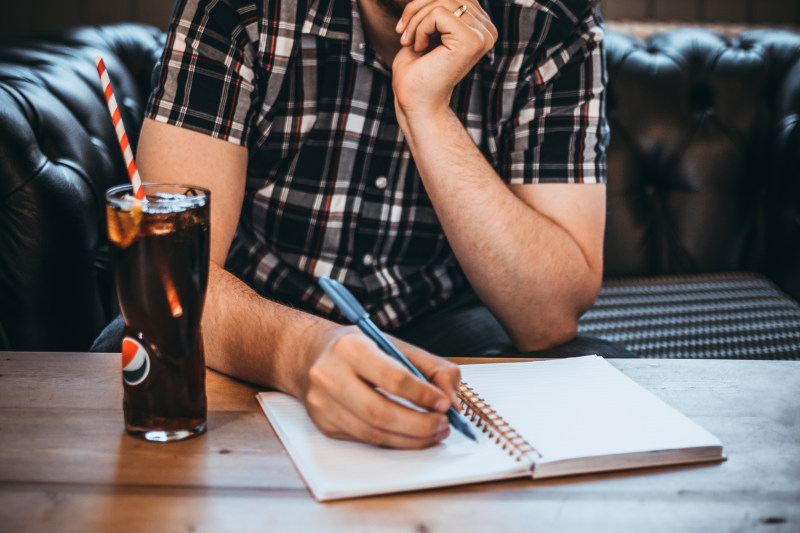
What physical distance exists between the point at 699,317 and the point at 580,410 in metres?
1.04

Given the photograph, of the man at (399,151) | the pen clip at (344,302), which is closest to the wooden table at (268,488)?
the pen clip at (344,302)

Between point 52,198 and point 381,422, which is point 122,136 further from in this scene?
point 52,198

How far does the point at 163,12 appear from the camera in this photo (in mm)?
2520

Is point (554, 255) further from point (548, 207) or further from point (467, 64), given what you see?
point (467, 64)

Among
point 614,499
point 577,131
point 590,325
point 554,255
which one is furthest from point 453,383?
point 590,325

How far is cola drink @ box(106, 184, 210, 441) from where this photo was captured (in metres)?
0.60

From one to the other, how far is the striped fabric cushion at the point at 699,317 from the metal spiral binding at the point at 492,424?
32.6 inches

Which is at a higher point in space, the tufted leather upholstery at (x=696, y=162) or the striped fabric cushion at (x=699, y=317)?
the tufted leather upholstery at (x=696, y=162)

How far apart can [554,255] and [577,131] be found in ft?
0.78

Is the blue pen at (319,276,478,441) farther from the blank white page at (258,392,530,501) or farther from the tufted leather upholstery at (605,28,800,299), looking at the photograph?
the tufted leather upholstery at (605,28,800,299)

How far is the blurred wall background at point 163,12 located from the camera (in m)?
2.53

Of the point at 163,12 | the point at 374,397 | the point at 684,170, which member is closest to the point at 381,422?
the point at 374,397

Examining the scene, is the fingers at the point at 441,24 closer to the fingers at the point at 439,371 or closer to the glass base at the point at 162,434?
the fingers at the point at 439,371

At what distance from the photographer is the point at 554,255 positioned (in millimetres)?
1166
